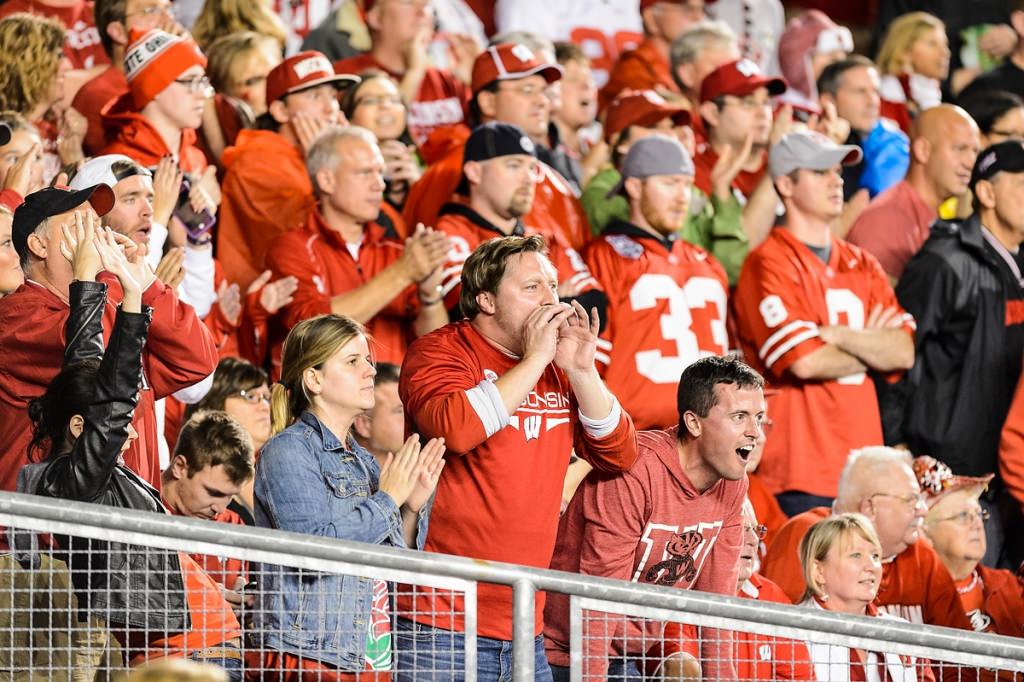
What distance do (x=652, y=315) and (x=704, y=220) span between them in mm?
1124

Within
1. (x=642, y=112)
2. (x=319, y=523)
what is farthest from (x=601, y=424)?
(x=642, y=112)

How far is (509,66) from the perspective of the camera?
8.08 meters

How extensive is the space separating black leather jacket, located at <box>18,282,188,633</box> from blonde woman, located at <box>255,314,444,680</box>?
10.5 inches

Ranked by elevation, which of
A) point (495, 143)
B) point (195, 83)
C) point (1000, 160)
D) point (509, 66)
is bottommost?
point (1000, 160)

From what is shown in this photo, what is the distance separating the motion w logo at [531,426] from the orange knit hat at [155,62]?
274 centimetres

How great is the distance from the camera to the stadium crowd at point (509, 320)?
454 centimetres

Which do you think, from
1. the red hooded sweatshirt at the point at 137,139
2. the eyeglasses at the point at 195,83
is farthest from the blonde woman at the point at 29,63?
the eyeglasses at the point at 195,83

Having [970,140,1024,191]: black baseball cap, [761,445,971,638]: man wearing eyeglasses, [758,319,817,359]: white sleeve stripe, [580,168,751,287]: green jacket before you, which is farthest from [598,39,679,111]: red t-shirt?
[761,445,971,638]: man wearing eyeglasses

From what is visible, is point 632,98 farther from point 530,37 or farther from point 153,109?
point 153,109

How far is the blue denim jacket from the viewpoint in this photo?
421cm

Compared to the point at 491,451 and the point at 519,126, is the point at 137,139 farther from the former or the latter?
the point at 491,451

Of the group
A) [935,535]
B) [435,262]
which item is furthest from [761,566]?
[435,262]

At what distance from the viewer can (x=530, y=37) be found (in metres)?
8.87

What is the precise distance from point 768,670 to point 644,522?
0.51 m
